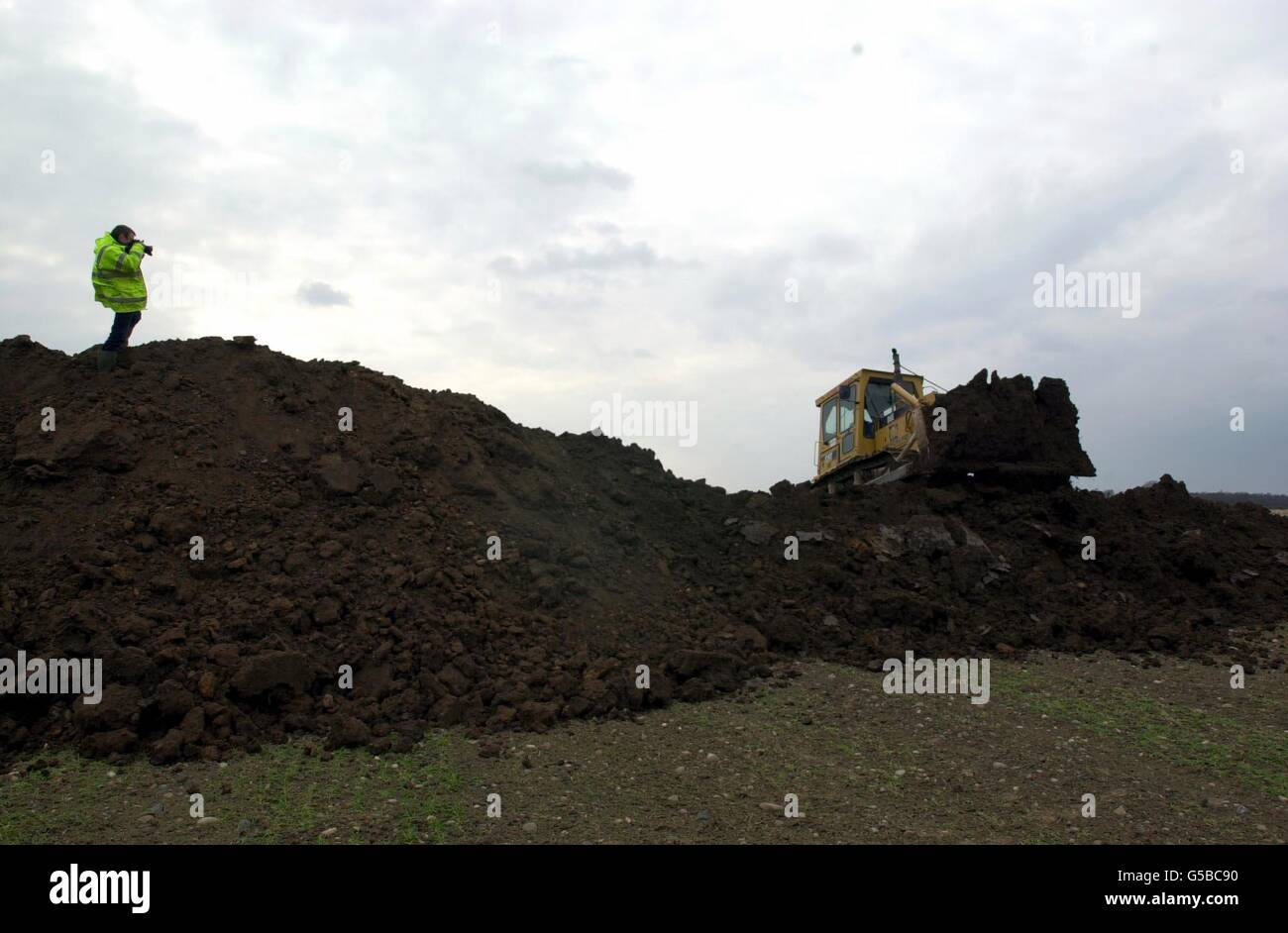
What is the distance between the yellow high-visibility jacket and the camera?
10.0m

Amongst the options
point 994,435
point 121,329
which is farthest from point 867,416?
point 121,329

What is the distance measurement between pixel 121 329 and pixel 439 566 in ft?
17.6

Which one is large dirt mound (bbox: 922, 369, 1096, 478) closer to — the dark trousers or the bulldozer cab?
the bulldozer cab

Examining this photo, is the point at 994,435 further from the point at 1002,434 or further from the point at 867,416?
the point at 867,416

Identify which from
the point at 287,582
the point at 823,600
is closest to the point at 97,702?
the point at 287,582

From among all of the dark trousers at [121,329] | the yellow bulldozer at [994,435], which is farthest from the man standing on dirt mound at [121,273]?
the yellow bulldozer at [994,435]

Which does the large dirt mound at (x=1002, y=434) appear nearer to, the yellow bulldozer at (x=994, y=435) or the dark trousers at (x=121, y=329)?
the yellow bulldozer at (x=994, y=435)

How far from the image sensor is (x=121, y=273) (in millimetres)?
10117

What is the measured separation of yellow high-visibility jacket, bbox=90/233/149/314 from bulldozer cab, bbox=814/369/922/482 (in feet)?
39.0

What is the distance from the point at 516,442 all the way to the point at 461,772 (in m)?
6.35

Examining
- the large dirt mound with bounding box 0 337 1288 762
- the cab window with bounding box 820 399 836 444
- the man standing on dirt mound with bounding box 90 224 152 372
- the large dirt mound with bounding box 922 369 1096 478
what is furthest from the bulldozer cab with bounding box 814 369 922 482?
the man standing on dirt mound with bounding box 90 224 152 372

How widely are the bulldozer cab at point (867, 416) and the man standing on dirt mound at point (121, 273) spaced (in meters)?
11.9

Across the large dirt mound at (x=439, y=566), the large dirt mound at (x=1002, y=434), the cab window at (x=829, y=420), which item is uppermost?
the cab window at (x=829, y=420)

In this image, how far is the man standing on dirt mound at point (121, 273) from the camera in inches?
394
